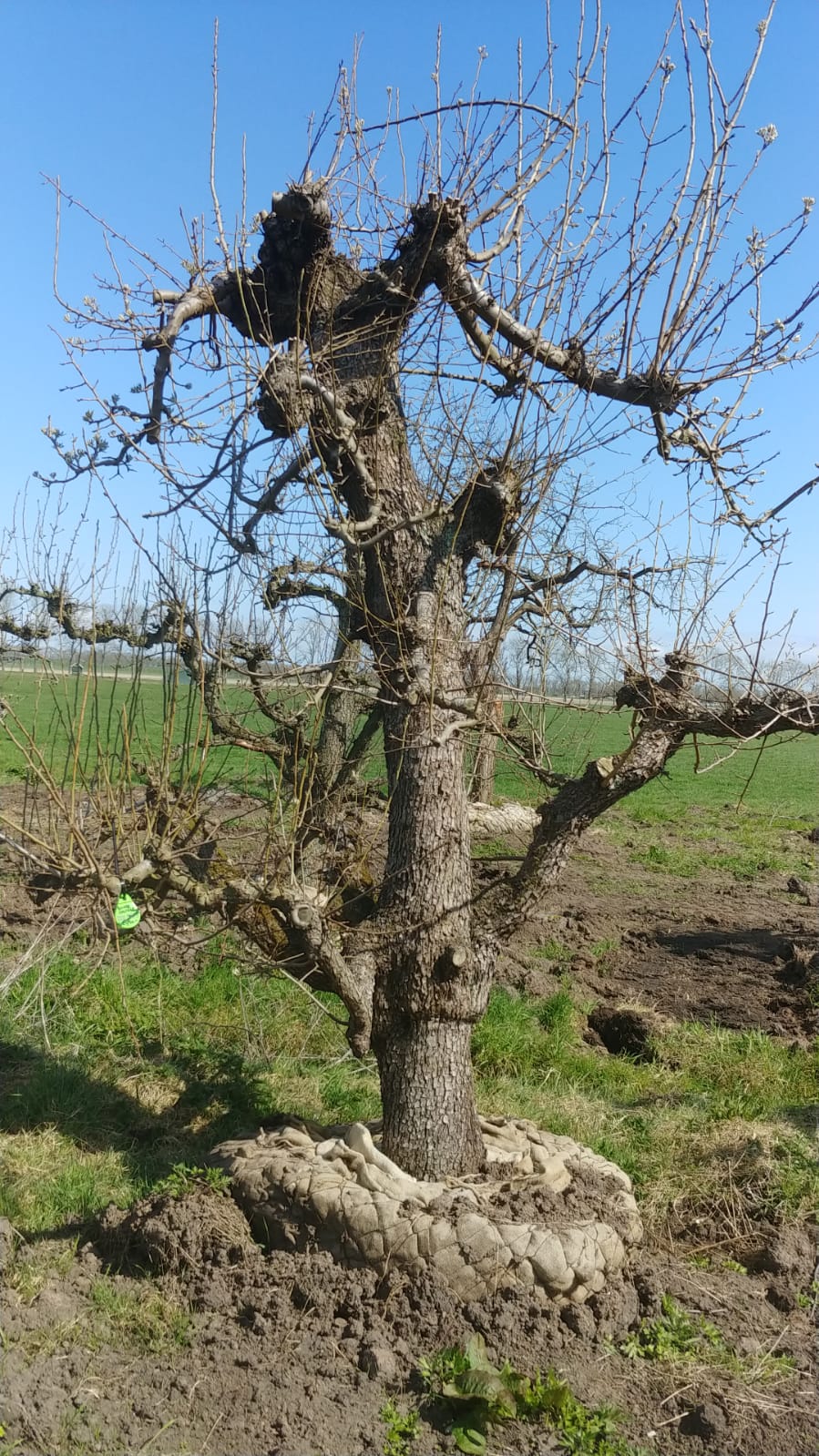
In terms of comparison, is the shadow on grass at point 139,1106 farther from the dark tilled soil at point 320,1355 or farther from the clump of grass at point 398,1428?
the clump of grass at point 398,1428

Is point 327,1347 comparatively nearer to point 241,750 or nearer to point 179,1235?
point 179,1235

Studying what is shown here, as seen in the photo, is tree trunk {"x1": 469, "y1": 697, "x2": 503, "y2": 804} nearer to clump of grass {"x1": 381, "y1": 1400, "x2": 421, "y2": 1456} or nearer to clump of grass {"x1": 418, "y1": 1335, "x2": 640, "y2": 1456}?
clump of grass {"x1": 418, "y1": 1335, "x2": 640, "y2": 1456}

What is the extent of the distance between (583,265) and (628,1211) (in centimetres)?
388

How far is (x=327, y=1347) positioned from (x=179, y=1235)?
0.72 meters

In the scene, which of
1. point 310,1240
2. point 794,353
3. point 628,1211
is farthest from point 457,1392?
point 794,353

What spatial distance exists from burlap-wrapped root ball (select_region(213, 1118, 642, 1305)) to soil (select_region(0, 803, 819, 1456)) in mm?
81

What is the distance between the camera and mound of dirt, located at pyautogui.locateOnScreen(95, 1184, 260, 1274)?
3574 millimetres

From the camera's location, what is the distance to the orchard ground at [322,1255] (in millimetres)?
2979

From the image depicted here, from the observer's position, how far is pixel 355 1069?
18.7ft

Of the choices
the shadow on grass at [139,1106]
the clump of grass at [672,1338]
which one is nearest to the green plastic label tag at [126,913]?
the shadow on grass at [139,1106]

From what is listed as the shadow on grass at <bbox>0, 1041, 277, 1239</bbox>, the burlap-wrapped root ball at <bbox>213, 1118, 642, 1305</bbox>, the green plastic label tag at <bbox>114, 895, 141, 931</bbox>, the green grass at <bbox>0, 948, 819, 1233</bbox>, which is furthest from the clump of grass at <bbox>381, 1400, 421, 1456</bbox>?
the green plastic label tag at <bbox>114, 895, 141, 931</bbox>

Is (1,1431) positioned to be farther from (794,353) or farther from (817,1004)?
(817,1004)

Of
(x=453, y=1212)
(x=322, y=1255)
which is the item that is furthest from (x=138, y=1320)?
(x=453, y=1212)

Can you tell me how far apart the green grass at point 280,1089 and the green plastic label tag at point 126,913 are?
611mm
